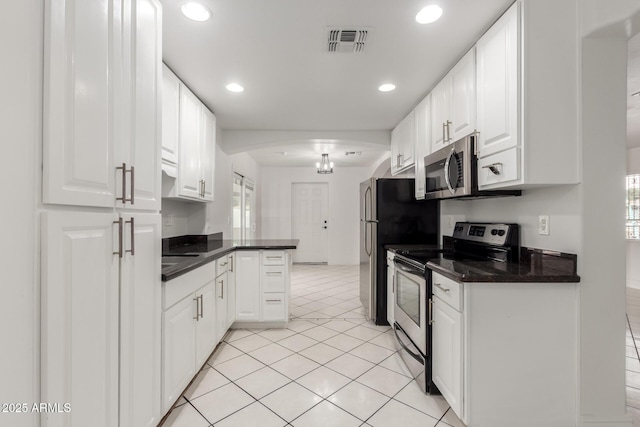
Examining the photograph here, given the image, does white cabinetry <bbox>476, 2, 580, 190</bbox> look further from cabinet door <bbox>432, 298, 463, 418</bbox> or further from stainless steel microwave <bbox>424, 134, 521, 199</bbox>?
cabinet door <bbox>432, 298, 463, 418</bbox>

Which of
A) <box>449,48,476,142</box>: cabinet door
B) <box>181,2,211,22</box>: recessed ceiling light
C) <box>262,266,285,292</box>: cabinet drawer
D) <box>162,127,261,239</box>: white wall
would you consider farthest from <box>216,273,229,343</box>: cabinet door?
<box>449,48,476,142</box>: cabinet door

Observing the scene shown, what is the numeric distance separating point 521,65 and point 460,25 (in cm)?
48

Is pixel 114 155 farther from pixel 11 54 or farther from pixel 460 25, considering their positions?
pixel 460 25

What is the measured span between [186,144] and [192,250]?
37.8 inches

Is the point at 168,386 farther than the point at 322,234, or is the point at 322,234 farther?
the point at 322,234

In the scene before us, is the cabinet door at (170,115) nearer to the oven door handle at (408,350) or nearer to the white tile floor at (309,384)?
the white tile floor at (309,384)

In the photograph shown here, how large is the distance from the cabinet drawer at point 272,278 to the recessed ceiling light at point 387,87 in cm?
199

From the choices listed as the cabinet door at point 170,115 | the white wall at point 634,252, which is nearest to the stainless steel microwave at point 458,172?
the cabinet door at point 170,115

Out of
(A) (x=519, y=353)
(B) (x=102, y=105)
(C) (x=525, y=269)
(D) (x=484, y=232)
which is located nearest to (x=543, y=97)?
(C) (x=525, y=269)

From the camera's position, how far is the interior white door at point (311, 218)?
745 cm

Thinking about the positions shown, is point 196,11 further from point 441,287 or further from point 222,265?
point 441,287

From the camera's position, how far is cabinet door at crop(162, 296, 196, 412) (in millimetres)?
1650

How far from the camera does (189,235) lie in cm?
351

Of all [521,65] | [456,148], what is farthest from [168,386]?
[521,65]
